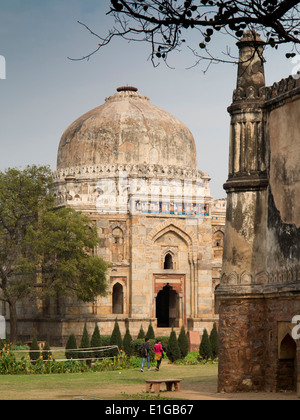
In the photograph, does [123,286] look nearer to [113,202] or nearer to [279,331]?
[113,202]

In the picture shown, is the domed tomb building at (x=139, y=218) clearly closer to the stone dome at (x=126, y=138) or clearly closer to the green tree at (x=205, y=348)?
the stone dome at (x=126, y=138)

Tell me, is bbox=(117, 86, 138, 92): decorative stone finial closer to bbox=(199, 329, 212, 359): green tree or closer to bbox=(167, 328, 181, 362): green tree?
bbox=(167, 328, 181, 362): green tree

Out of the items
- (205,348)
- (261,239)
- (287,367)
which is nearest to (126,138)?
(205,348)

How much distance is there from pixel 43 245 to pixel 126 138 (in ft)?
A: 25.3

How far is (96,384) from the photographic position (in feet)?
65.4

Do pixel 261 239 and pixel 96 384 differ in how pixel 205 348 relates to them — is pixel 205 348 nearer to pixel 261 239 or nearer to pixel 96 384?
pixel 96 384

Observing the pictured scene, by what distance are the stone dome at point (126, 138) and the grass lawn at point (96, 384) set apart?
53.6 ft

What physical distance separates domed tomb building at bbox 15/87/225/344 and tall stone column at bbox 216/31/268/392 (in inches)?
738

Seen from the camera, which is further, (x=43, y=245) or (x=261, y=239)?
(x=43, y=245)

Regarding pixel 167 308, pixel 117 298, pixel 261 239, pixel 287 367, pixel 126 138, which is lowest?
pixel 287 367

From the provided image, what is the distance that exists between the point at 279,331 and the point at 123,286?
818 inches

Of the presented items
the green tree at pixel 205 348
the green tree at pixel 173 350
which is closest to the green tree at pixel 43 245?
the green tree at pixel 173 350

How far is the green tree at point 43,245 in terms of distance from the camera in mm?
34531
